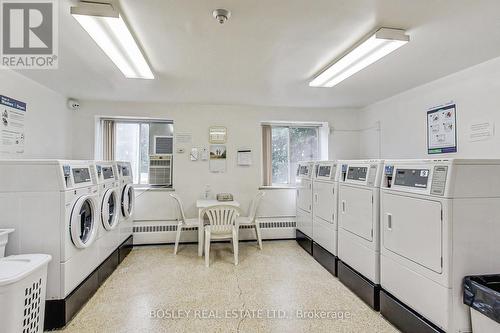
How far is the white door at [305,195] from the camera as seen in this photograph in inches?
154

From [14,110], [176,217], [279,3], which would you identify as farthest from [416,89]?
[14,110]

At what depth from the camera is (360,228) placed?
2.58 metres

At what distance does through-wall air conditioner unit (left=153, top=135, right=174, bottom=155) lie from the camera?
14.5ft

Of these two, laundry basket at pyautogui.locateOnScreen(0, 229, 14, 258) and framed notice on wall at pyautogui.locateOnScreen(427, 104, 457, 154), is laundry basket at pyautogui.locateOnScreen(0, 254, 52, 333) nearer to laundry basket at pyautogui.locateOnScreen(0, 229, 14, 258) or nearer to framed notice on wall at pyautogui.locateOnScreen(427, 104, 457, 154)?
laundry basket at pyautogui.locateOnScreen(0, 229, 14, 258)

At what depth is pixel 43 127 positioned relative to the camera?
3.38 m

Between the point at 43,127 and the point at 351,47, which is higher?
the point at 351,47

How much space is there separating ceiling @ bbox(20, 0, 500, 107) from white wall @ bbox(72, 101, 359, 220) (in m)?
0.61

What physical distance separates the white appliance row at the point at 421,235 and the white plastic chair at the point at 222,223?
1489mm

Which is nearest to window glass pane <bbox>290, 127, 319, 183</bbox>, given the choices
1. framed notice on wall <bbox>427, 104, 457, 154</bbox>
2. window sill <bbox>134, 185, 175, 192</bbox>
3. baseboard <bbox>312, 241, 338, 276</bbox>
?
baseboard <bbox>312, 241, 338, 276</bbox>

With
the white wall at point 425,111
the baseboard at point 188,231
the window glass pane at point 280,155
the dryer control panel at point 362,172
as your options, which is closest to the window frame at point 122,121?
the baseboard at point 188,231

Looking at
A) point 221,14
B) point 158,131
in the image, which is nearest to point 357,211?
point 221,14

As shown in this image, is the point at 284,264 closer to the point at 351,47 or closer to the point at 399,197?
the point at 399,197

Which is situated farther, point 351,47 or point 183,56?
point 183,56

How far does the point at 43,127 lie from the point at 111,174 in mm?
1160
